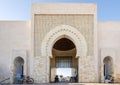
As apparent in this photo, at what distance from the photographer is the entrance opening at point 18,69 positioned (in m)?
15.5

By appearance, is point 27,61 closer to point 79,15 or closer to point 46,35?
point 46,35

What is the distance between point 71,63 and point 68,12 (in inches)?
240

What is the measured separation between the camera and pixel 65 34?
15375 millimetres

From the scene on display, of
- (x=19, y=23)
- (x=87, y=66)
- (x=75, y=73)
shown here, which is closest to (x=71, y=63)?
(x=75, y=73)

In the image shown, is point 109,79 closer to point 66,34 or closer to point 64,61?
point 66,34

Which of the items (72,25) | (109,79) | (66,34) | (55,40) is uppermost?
(72,25)

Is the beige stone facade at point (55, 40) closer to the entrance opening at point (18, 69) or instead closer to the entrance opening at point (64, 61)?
the entrance opening at point (18, 69)

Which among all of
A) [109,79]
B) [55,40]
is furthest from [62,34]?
[109,79]

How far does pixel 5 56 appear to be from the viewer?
1562 cm

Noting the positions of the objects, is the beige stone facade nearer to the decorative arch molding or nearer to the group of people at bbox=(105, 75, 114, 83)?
the decorative arch molding

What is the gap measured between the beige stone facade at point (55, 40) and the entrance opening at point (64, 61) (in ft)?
14.7

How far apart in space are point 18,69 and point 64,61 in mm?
5293

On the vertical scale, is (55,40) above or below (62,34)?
below

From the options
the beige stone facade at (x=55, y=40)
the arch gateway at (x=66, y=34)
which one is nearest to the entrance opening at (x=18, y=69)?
the beige stone facade at (x=55, y=40)
